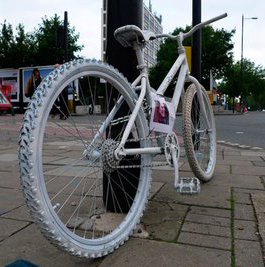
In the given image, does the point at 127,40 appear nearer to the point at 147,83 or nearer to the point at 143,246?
the point at 147,83

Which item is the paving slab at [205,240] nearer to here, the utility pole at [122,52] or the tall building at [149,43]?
the utility pole at [122,52]

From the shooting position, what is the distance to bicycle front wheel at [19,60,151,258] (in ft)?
5.88

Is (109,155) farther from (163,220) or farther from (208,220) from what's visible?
(208,220)

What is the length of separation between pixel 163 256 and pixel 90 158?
2.32ft

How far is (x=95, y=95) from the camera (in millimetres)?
2564

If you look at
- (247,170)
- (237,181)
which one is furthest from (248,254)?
(247,170)

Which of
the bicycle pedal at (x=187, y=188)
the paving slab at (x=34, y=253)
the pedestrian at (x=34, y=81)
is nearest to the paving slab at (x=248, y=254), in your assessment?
the bicycle pedal at (x=187, y=188)

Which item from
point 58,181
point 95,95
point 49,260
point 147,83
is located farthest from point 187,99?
point 49,260

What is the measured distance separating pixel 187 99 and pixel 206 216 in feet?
3.60

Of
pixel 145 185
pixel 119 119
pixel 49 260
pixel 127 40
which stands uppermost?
pixel 127 40

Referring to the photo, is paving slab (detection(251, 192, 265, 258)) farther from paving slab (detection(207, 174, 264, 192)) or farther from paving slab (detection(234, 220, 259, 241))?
paving slab (detection(207, 174, 264, 192))

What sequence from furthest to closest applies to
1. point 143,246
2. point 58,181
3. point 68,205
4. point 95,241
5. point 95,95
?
1. point 58,181
2. point 68,205
3. point 95,95
4. point 143,246
5. point 95,241

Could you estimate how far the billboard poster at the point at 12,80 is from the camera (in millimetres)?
27219

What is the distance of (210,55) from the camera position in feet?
136
